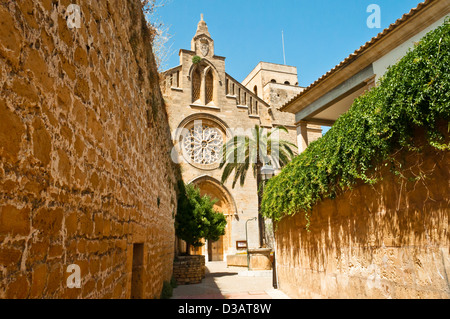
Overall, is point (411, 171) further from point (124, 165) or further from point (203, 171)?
point (203, 171)

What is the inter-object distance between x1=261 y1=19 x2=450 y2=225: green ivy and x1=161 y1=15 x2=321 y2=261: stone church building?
1573 cm

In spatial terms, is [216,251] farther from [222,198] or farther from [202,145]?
[202,145]

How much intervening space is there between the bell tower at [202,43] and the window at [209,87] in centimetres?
142

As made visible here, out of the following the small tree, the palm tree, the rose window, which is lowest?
Answer: the small tree

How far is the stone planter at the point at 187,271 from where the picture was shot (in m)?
11.6

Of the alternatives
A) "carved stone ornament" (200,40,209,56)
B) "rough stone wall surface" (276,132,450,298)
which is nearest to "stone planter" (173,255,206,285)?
"rough stone wall surface" (276,132,450,298)

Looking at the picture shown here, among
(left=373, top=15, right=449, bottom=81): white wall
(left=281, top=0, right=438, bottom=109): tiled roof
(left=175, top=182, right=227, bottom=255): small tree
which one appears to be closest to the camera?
(left=281, top=0, right=438, bottom=109): tiled roof

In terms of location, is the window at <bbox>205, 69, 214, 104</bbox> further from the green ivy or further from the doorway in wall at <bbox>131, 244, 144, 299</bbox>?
the doorway in wall at <bbox>131, 244, 144, 299</bbox>

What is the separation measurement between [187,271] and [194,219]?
9.85ft

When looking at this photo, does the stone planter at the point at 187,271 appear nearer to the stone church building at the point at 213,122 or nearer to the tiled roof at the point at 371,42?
the tiled roof at the point at 371,42

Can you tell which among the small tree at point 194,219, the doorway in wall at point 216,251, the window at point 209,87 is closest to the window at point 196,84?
the window at point 209,87

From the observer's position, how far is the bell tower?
23.4 metres

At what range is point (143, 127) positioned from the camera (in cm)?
489

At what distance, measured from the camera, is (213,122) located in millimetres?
22562
